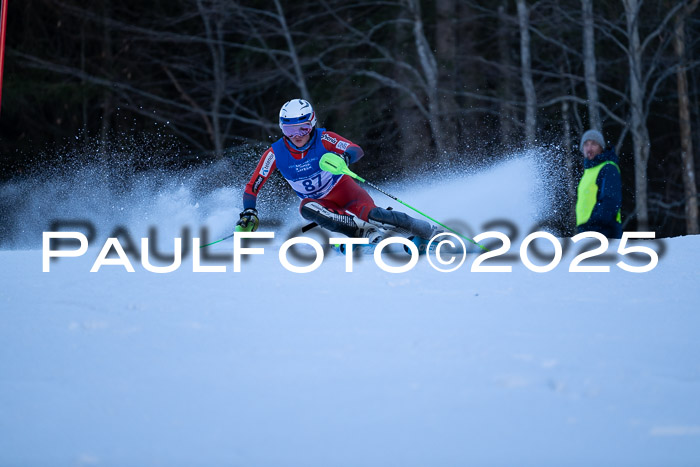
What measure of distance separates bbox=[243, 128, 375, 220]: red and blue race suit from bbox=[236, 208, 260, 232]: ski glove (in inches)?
6.6

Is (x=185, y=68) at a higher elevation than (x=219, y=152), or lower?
higher

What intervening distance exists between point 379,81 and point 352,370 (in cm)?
1394

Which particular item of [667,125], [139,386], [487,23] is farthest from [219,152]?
[139,386]

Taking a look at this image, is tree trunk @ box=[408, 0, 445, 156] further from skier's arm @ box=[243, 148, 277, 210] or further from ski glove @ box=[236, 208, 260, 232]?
ski glove @ box=[236, 208, 260, 232]

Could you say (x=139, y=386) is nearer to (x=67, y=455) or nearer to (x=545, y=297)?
(x=67, y=455)

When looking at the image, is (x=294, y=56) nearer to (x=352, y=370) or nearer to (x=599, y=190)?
(x=599, y=190)

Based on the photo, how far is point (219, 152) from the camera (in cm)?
1748

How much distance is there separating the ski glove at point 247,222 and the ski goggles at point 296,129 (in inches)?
28.3

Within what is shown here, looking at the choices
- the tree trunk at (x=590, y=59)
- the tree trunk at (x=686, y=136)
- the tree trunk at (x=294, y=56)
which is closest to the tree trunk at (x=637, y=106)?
the tree trunk at (x=590, y=59)

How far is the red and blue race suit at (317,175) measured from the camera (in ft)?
22.3

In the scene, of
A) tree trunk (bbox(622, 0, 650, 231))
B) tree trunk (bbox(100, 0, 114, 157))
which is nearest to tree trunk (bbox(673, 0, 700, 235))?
tree trunk (bbox(622, 0, 650, 231))

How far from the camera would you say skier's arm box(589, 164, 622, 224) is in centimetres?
680

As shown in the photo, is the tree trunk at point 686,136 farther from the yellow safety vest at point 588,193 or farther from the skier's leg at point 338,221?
the skier's leg at point 338,221

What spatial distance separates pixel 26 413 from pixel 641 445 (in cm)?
222
